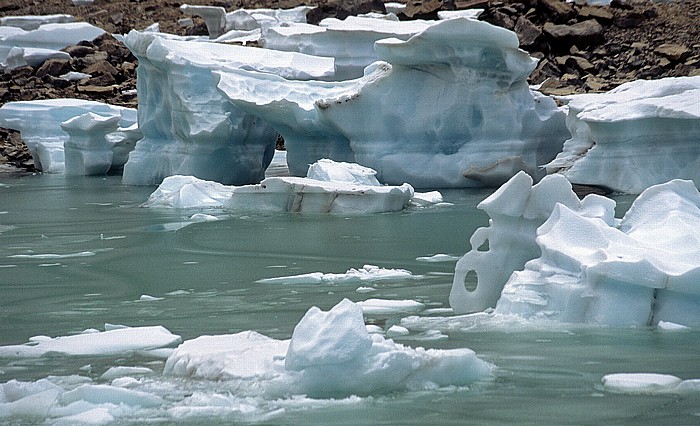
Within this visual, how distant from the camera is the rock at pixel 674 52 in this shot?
1735 cm

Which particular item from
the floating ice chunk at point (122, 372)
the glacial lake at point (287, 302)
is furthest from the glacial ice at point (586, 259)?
the floating ice chunk at point (122, 372)

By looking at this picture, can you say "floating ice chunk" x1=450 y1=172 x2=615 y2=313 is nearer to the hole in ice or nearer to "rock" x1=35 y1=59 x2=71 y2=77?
the hole in ice

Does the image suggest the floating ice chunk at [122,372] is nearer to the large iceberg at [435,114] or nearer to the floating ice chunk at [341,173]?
the floating ice chunk at [341,173]

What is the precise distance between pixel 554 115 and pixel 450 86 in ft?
4.00

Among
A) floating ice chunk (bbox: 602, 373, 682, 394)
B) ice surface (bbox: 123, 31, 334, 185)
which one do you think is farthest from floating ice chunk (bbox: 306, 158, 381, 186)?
floating ice chunk (bbox: 602, 373, 682, 394)

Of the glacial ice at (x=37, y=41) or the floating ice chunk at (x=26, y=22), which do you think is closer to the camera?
the glacial ice at (x=37, y=41)

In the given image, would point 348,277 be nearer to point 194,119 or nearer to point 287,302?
point 287,302

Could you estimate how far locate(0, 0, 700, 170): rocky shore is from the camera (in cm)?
1748

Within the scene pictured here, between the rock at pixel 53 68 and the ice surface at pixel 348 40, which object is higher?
the ice surface at pixel 348 40

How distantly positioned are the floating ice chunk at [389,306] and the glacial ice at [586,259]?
0.77 ft

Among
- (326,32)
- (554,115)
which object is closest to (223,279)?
(554,115)

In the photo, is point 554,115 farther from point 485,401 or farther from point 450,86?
point 485,401

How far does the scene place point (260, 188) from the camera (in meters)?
9.16

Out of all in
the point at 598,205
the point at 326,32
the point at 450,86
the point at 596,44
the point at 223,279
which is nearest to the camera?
the point at 598,205
